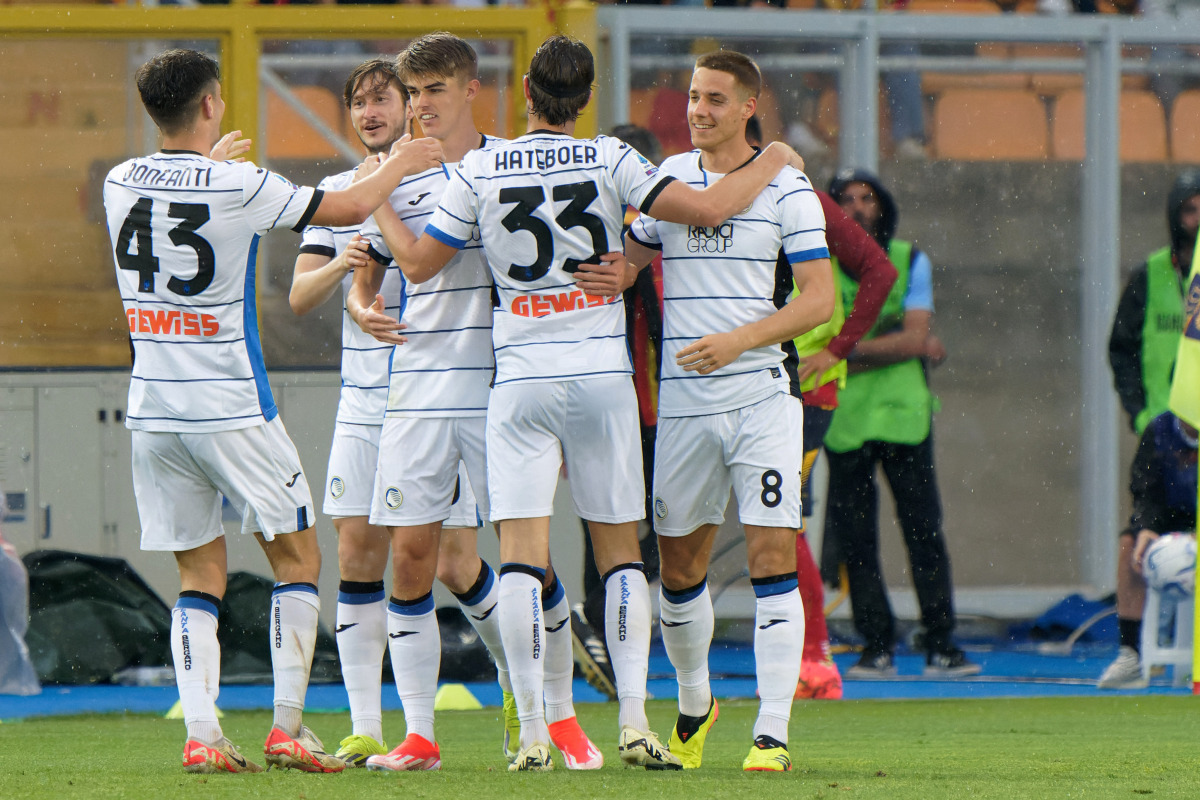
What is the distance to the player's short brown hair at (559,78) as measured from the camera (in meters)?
4.07

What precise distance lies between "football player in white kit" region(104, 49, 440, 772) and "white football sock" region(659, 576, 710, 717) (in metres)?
0.93

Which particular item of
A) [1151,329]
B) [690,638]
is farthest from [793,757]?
[1151,329]

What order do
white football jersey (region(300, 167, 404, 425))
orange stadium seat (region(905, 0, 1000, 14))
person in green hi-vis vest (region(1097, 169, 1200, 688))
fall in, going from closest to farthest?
white football jersey (region(300, 167, 404, 425)) < person in green hi-vis vest (region(1097, 169, 1200, 688)) < orange stadium seat (region(905, 0, 1000, 14))

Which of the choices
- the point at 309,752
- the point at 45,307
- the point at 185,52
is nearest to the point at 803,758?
the point at 309,752

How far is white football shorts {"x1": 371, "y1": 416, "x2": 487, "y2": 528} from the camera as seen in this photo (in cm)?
425

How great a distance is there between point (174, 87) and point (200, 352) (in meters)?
0.64

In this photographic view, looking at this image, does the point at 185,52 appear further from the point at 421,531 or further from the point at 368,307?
the point at 421,531

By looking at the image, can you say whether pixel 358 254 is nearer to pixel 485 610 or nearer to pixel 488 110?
pixel 485 610

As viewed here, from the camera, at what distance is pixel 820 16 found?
812 cm

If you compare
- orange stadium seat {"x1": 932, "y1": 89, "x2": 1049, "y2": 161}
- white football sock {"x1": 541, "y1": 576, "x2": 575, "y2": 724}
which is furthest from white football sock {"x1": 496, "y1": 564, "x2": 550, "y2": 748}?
orange stadium seat {"x1": 932, "y1": 89, "x2": 1049, "y2": 161}

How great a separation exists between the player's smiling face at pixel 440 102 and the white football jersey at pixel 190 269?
42cm

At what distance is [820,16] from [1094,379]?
7.99ft

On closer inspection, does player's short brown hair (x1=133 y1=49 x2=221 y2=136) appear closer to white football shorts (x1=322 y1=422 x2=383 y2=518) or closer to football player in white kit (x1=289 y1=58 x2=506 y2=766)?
football player in white kit (x1=289 y1=58 x2=506 y2=766)

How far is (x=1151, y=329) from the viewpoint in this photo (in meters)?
6.99
